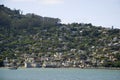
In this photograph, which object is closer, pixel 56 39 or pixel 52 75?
pixel 52 75

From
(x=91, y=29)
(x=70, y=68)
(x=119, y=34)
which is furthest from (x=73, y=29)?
(x=70, y=68)

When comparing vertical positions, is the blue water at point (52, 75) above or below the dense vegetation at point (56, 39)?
below

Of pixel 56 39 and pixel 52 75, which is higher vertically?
pixel 56 39

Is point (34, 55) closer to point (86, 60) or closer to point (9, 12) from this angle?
point (86, 60)

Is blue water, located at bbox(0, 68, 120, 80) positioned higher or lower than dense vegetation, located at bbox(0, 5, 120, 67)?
lower

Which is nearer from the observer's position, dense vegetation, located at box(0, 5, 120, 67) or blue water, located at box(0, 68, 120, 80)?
blue water, located at box(0, 68, 120, 80)

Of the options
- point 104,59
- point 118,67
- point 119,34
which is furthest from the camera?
point 119,34

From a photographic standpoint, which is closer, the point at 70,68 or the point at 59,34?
the point at 70,68

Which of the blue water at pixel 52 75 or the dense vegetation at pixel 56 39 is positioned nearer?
the blue water at pixel 52 75
